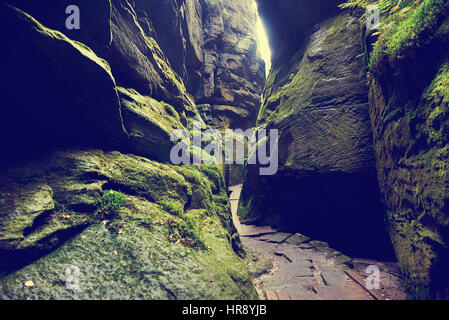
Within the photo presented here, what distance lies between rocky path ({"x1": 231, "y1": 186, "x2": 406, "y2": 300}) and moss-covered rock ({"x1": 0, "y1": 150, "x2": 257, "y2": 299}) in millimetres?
1635

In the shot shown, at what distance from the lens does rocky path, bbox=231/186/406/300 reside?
5.09 m

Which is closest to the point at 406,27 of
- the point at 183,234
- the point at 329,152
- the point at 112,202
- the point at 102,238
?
the point at 329,152

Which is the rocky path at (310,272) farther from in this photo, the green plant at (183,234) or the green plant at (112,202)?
the green plant at (112,202)

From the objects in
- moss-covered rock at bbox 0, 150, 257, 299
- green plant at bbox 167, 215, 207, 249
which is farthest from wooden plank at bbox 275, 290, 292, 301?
green plant at bbox 167, 215, 207, 249

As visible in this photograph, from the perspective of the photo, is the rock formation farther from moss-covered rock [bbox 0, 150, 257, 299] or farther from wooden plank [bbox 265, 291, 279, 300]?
wooden plank [bbox 265, 291, 279, 300]

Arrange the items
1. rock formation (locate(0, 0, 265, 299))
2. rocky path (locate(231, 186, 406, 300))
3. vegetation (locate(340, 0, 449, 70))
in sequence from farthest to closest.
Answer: rocky path (locate(231, 186, 406, 300)), vegetation (locate(340, 0, 449, 70)), rock formation (locate(0, 0, 265, 299))

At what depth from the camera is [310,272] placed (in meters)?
6.36

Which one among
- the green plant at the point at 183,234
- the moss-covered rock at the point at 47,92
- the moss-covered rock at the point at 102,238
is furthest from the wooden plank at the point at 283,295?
the moss-covered rock at the point at 47,92

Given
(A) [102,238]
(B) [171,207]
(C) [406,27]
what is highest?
(C) [406,27]

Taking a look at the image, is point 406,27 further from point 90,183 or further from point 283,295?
point 90,183

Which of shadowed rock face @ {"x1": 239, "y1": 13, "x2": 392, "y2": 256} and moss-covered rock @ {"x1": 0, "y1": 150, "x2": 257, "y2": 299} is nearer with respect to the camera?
moss-covered rock @ {"x1": 0, "y1": 150, "x2": 257, "y2": 299}

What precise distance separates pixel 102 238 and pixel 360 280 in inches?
279

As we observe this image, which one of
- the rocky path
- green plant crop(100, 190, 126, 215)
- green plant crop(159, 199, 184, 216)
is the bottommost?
the rocky path

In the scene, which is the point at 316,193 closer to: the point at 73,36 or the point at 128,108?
the point at 128,108
